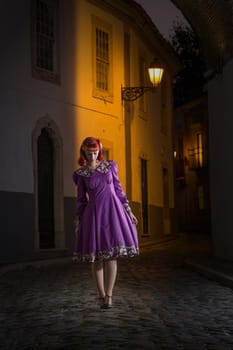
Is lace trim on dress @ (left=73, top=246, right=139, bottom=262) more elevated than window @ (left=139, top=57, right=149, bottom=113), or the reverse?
window @ (left=139, top=57, right=149, bottom=113)

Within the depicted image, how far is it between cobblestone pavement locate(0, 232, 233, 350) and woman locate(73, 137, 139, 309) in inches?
16.2

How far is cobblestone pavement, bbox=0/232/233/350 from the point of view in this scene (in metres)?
5.61

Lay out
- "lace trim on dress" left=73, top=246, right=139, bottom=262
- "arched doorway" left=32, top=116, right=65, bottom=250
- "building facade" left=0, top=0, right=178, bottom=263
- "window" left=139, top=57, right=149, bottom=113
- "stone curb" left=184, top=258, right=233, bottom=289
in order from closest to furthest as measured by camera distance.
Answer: "lace trim on dress" left=73, top=246, right=139, bottom=262, "stone curb" left=184, top=258, right=233, bottom=289, "building facade" left=0, top=0, right=178, bottom=263, "arched doorway" left=32, top=116, right=65, bottom=250, "window" left=139, top=57, right=149, bottom=113

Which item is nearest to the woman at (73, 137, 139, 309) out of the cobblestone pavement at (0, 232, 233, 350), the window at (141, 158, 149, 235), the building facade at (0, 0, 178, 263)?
the cobblestone pavement at (0, 232, 233, 350)

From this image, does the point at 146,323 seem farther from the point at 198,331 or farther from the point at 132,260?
the point at 132,260

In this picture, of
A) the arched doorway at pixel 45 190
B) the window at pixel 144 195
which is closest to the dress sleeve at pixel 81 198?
the arched doorway at pixel 45 190

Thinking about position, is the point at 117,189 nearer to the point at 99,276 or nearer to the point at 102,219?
the point at 102,219

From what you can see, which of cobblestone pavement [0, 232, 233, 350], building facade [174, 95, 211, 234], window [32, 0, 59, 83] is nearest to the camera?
cobblestone pavement [0, 232, 233, 350]

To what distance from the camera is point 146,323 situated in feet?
21.3

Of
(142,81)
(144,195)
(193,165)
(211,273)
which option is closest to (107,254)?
(211,273)

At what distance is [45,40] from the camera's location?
1722 cm

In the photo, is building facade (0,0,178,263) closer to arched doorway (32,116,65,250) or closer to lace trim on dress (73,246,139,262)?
arched doorway (32,116,65,250)

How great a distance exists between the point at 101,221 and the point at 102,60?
42.7 feet

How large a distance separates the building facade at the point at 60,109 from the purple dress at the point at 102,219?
7612 mm
